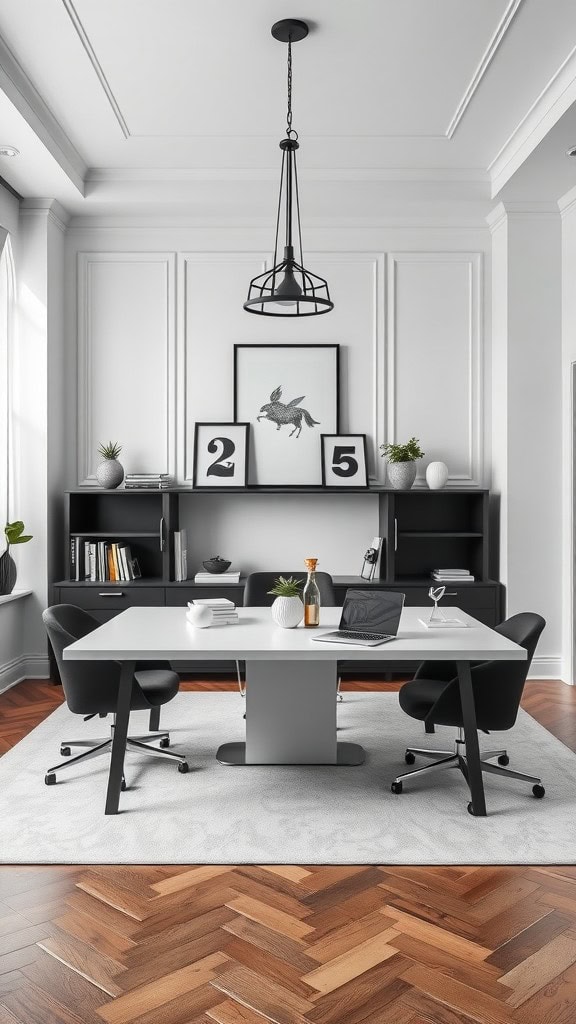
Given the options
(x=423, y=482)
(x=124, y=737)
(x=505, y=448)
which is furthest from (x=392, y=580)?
(x=124, y=737)

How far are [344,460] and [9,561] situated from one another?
8.17 feet

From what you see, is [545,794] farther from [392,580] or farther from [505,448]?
[505,448]

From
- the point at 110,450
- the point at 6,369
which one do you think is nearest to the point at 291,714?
the point at 110,450

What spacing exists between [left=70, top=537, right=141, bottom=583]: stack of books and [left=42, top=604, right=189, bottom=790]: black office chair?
5.34ft

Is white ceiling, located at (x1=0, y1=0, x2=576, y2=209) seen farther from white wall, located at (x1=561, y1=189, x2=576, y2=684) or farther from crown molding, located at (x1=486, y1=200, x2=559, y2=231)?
white wall, located at (x1=561, y1=189, x2=576, y2=684)

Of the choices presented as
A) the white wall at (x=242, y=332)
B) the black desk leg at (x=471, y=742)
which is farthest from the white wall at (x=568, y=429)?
the black desk leg at (x=471, y=742)

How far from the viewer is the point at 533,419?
572 centimetres

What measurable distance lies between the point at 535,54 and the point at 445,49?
459 millimetres

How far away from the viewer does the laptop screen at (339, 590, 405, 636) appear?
3449mm

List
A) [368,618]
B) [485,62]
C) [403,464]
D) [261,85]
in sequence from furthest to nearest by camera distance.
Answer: [403,464] → [261,85] → [485,62] → [368,618]

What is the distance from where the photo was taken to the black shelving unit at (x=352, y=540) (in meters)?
5.58

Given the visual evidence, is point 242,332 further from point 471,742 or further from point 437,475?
point 471,742

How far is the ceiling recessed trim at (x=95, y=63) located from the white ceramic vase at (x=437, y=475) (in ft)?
9.94

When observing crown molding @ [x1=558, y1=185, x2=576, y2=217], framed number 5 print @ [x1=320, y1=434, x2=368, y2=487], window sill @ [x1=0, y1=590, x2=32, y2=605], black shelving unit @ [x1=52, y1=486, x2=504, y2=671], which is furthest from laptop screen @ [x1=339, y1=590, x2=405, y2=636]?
crown molding @ [x1=558, y1=185, x2=576, y2=217]
